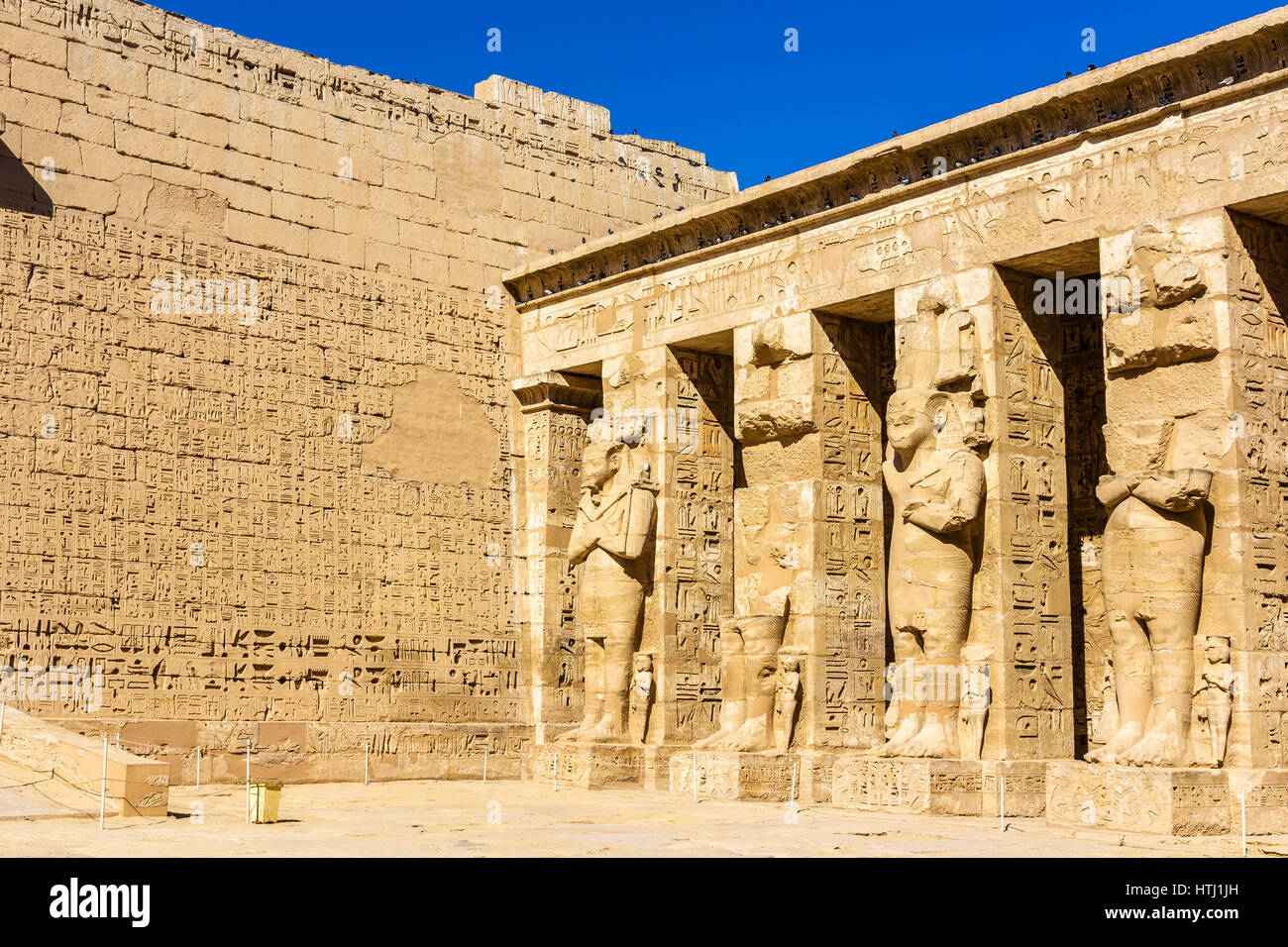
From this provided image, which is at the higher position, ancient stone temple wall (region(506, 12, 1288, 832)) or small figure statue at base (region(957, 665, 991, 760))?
ancient stone temple wall (region(506, 12, 1288, 832))

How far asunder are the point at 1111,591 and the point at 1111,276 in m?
2.20

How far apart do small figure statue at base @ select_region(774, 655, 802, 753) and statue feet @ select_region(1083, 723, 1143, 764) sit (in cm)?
305

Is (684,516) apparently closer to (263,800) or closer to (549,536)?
(549,536)

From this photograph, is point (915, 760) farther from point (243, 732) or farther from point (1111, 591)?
point (243, 732)

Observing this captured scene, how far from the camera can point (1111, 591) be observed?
11.0 m

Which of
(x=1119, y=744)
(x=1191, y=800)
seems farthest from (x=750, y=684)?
(x=1191, y=800)

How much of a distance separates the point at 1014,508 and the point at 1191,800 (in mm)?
2844

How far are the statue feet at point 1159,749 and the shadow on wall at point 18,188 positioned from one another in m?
9.73

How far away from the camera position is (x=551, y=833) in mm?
9719

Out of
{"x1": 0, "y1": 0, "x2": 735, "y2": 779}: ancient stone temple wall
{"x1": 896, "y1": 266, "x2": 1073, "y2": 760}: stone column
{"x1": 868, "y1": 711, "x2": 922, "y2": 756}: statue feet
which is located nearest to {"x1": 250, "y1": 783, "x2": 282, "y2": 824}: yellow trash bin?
{"x1": 0, "y1": 0, "x2": 735, "y2": 779}: ancient stone temple wall

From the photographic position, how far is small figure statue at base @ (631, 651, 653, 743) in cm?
1487

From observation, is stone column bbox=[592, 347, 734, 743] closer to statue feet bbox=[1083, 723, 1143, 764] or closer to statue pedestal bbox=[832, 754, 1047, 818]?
statue pedestal bbox=[832, 754, 1047, 818]

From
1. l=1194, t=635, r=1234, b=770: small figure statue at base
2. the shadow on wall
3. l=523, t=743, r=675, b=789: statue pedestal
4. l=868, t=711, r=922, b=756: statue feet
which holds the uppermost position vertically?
the shadow on wall

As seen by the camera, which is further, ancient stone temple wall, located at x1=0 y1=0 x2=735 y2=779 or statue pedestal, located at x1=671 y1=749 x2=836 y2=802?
ancient stone temple wall, located at x1=0 y1=0 x2=735 y2=779
